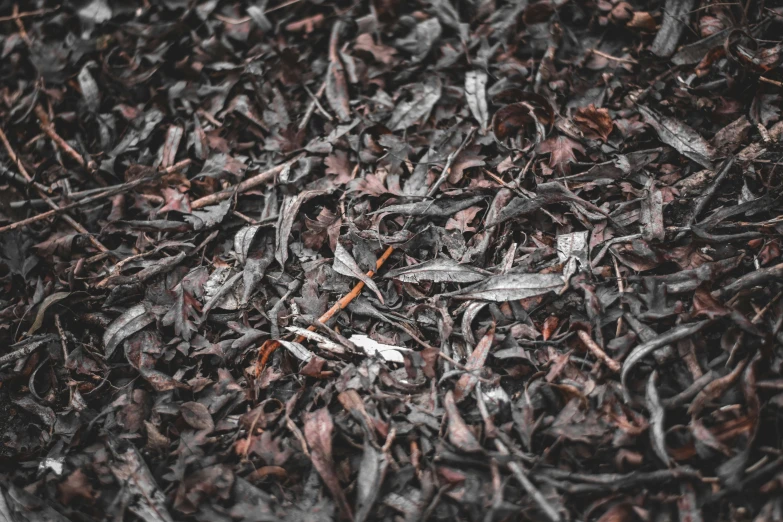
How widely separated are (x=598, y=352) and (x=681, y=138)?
3.49ft

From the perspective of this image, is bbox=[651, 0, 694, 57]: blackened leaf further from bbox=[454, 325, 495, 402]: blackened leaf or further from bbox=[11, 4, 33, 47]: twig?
bbox=[11, 4, 33, 47]: twig

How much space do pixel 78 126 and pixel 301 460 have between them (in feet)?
7.05

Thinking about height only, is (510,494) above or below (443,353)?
below

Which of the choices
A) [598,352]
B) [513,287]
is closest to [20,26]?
[513,287]

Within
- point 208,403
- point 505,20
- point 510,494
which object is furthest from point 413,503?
point 505,20

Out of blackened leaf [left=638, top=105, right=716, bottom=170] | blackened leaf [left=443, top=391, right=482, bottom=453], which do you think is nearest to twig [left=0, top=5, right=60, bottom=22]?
blackened leaf [left=443, top=391, right=482, bottom=453]

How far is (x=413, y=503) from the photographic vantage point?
1521 millimetres

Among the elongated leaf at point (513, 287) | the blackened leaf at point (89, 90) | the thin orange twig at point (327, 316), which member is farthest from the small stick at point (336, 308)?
the blackened leaf at point (89, 90)

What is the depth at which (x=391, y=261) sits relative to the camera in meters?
2.01

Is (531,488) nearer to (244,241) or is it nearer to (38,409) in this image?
(244,241)

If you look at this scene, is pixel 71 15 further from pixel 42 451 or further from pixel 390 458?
pixel 390 458

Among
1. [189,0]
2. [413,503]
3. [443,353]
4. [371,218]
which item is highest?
[189,0]

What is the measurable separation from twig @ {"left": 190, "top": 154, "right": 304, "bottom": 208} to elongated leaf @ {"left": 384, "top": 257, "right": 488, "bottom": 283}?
0.80 metres

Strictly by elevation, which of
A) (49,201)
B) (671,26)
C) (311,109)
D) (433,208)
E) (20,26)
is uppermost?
(20,26)
